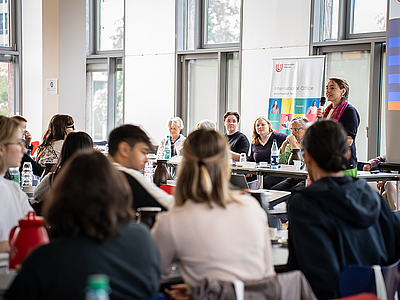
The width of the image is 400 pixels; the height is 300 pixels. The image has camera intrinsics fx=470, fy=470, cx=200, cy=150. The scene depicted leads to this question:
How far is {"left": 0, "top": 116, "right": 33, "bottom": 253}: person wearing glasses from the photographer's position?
2322mm

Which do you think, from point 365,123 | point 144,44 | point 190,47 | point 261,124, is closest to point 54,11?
point 144,44

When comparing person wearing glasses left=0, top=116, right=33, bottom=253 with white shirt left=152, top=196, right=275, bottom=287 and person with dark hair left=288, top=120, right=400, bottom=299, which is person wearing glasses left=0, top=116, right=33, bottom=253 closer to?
white shirt left=152, top=196, right=275, bottom=287

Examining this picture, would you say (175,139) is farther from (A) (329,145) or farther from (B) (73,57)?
(A) (329,145)

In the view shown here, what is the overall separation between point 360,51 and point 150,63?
4.15 meters

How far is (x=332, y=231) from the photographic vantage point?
2027 millimetres

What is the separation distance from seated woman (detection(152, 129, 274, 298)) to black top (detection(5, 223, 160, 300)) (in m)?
0.19

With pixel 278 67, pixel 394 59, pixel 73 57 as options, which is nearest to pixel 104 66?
pixel 73 57

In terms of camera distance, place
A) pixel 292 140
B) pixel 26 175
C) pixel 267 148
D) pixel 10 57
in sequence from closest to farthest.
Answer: pixel 26 175 → pixel 292 140 → pixel 267 148 → pixel 10 57

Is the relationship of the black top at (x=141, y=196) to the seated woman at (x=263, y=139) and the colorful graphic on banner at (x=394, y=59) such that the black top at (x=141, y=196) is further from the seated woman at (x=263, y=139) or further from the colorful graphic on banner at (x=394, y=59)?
the seated woman at (x=263, y=139)

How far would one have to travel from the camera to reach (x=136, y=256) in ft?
4.81

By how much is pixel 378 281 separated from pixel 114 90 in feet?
29.6

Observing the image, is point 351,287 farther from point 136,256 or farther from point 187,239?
point 136,256

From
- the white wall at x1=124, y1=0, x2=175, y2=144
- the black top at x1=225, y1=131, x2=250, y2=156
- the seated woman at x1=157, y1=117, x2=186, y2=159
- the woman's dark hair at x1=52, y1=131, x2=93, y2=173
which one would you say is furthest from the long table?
the white wall at x1=124, y1=0, x2=175, y2=144

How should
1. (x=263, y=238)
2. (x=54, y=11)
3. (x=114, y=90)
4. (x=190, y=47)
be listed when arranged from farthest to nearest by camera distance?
(x=114, y=90)
(x=190, y=47)
(x=54, y=11)
(x=263, y=238)
